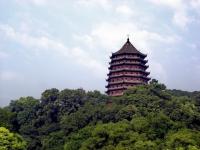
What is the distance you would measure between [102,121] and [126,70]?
14.4 meters

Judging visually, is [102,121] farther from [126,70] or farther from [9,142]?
[126,70]

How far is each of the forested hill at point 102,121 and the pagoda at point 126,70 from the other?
13.3 ft

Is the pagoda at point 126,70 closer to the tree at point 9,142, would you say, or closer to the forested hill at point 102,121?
the forested hill at point 102,121

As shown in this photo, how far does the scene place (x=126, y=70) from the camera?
69938 mm

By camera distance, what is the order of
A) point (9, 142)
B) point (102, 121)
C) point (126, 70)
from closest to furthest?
1. point (9, 142)
2. point (102, 121)
3. point (126, 70)

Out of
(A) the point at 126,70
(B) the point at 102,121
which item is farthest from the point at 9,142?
(A) the point at 126,70

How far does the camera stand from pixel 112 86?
70.4m

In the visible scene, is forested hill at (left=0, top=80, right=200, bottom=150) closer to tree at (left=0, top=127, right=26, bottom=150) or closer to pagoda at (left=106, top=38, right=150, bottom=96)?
tree at (left=0, top=127, right=26, bottom=150)

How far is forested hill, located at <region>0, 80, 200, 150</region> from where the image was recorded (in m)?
49.0

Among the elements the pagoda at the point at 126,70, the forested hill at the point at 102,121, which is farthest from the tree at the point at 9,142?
the pagoda at the point at 126,70

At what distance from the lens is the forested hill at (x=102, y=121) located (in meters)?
49.0

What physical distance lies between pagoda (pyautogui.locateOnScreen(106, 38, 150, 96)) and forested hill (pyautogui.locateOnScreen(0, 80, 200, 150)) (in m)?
4.07

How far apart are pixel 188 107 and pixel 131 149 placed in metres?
13.1

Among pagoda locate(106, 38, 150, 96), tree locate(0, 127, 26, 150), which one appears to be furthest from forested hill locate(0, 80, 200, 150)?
pagoda locate(106, 38, 150, 96)
